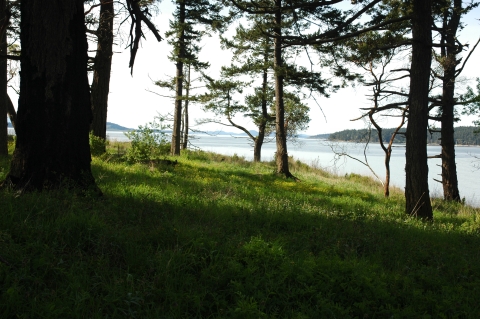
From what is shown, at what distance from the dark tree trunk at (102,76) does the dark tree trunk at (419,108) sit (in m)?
9.48

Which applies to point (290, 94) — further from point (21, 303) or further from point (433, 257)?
point (21, 303)

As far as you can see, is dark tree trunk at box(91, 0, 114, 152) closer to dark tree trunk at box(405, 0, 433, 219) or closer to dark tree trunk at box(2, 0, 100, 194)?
dark tree trunk at box(2, 0, 100, 194)

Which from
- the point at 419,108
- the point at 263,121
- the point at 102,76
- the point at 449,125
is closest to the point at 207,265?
the point at 419,108

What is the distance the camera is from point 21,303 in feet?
10.0

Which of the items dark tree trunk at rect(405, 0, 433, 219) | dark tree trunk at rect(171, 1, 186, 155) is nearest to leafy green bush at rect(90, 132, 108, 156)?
dark tree trunk at rect(171, 1, 186, 155)

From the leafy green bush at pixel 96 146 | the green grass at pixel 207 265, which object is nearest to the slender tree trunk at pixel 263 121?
the leafy green bush at pixel 96 146

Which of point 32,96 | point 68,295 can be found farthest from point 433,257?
point 32,96

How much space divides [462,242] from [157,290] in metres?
5.58

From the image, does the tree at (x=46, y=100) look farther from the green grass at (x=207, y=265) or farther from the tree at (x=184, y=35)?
the tree at (x=184, y=35)

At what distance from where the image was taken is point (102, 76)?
12922 millimetres

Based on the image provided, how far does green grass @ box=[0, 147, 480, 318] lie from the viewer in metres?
3.36

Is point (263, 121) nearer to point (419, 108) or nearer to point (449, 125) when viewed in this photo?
point (449, 125)

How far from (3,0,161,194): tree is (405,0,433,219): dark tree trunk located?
728 cm

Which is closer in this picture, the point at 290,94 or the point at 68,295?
the point at 68,295
